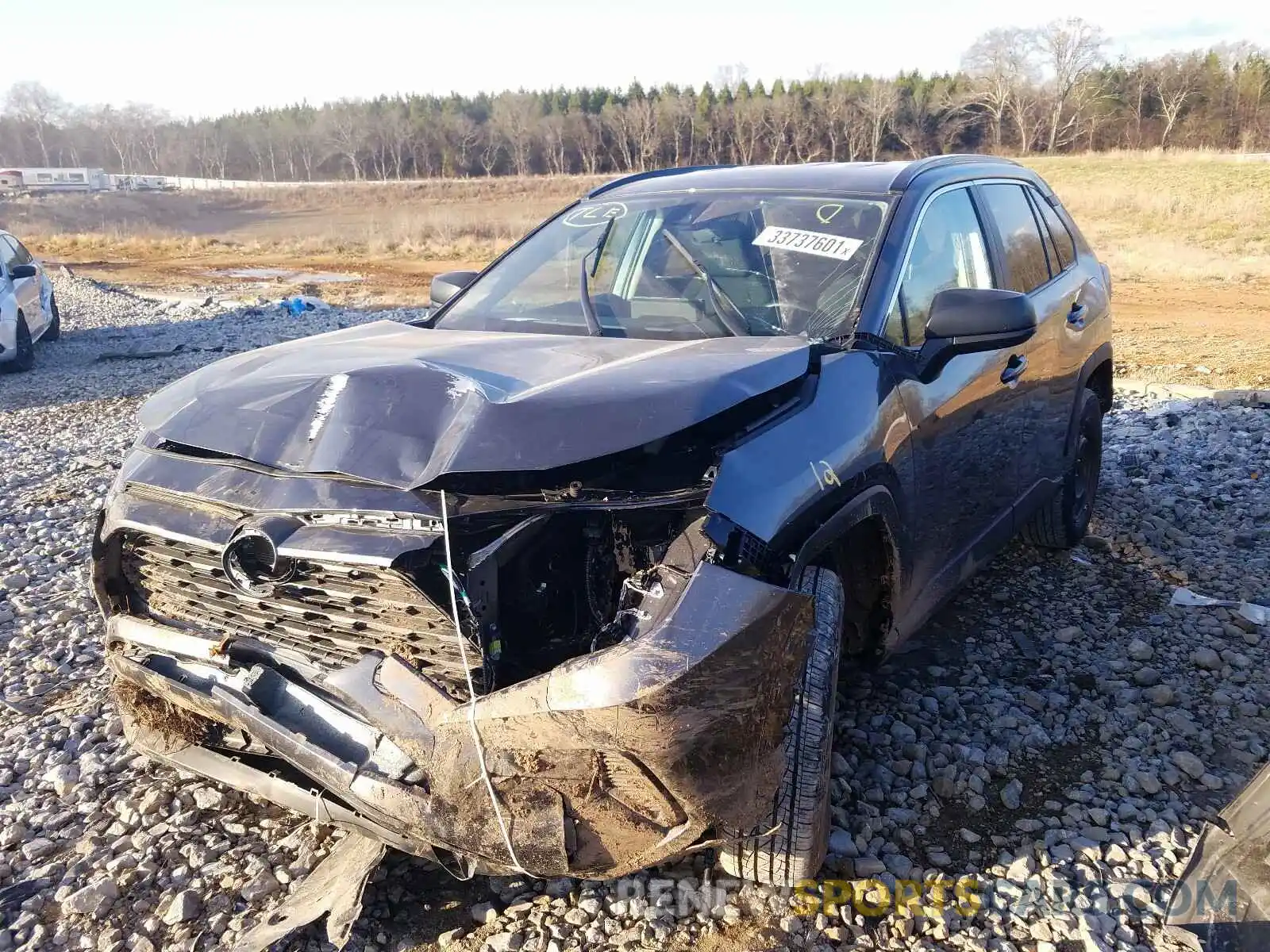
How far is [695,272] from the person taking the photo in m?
3.38

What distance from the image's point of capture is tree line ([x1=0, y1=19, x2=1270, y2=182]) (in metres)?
58.0

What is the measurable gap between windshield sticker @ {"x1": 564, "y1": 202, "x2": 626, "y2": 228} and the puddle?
19012mm

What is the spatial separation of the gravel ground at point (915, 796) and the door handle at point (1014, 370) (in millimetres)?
1091

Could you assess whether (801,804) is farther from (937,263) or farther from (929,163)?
(929,163)

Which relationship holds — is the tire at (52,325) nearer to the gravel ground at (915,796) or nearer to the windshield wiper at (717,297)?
the gravel ground at (915,796)

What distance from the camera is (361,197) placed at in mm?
64000

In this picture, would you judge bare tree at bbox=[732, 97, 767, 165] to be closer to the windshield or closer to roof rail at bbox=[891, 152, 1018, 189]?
roof rail at bbox=[891, 152, 1018, 189]

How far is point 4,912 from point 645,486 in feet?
6.75

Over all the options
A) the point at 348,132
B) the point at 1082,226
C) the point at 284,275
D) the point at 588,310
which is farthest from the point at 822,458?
the point at 348,132

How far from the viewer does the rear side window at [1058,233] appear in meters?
4.57

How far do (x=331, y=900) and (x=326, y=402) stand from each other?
124 cm

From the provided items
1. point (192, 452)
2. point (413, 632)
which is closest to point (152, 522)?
point (192, 452)

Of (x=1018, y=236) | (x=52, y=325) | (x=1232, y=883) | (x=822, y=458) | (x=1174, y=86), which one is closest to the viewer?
(x=1232, y=883)

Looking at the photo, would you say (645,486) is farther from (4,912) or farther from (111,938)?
(4,912)
